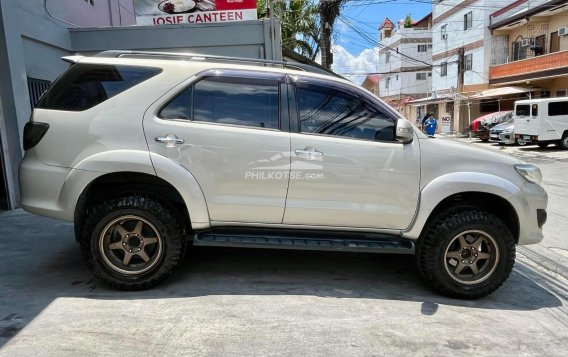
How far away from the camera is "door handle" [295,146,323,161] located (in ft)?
13.1

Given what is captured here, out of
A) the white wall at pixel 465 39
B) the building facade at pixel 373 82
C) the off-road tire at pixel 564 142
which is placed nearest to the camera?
the off-road tire at pixel 564 142

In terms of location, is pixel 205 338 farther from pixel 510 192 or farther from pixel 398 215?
pixel 510 192

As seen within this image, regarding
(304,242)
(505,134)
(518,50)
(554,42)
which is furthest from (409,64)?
(304,242)

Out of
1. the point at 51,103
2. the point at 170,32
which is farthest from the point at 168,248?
the point at 170,32

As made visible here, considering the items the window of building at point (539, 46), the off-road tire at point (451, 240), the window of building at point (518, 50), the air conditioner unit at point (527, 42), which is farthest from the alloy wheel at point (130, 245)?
the window of building at point (518, 50)

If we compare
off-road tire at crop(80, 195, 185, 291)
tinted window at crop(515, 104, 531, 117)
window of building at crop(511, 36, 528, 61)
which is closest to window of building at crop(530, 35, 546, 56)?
window of building at crop(511, 36, 528, 61)

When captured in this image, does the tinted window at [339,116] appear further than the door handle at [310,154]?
Yes

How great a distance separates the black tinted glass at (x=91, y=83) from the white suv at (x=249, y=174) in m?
0.01

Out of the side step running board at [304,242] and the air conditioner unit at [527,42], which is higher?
the air conditioner unit at [527,42]

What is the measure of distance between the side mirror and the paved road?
1431 mm

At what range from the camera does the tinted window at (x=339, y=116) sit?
164 inches

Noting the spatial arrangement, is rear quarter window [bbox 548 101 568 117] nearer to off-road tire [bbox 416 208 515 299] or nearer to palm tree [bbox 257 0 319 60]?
palm tree [bbox 257 0 319 60]

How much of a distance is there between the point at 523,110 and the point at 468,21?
16.5 m

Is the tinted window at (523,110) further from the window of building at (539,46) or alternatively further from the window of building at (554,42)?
the window of building at (539,46)
